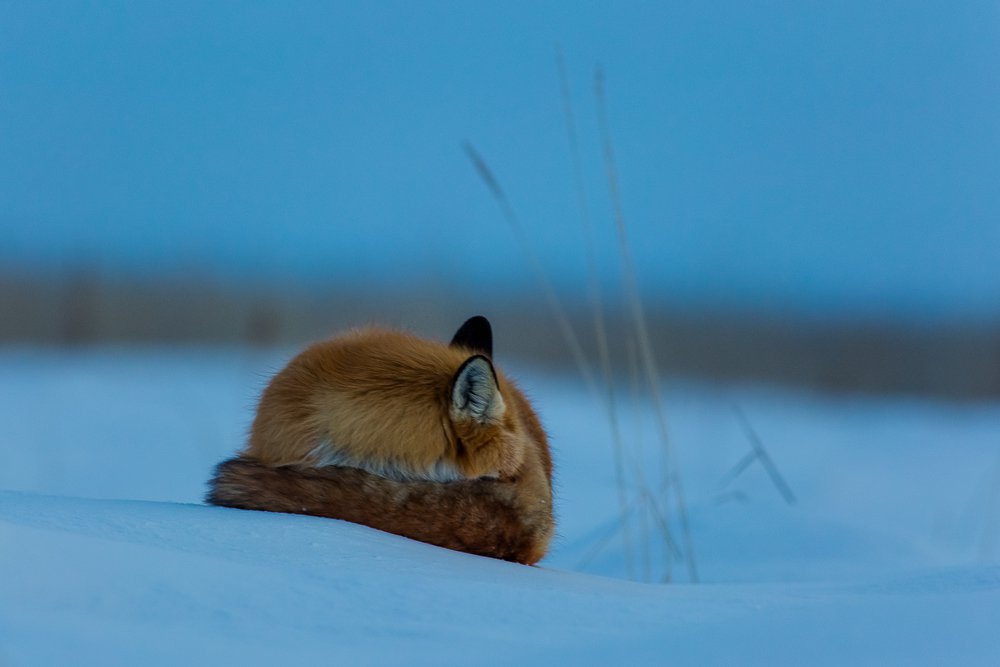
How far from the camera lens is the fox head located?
2.19 m

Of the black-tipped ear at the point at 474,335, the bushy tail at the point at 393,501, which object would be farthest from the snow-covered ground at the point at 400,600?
the black-tipped ear at the point at 474,335

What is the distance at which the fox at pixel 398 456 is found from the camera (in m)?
2.15

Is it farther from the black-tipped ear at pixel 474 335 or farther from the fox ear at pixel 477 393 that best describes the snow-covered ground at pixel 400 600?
the black-tipped ear at pixel 474 335

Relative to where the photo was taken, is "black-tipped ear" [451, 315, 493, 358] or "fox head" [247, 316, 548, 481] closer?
"fox head" [247, 316, 548, 481]

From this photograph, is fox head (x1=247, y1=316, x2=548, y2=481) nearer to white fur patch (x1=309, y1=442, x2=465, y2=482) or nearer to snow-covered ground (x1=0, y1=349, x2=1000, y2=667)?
white fur patch (x1=309, y1=442, x2=465, y2=482)

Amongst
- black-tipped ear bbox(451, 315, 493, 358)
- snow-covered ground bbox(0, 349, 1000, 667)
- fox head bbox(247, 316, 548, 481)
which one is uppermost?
black-tipped ear bbox(451, 315, 493, 358)

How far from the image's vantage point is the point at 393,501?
2.14 m

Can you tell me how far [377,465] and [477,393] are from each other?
0.97 feet

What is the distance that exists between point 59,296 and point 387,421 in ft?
18.0

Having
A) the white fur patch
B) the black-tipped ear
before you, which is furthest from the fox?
the black-tipped ear

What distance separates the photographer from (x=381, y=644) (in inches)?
48.4

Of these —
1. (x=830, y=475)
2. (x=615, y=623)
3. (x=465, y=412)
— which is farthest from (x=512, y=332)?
(x=615, y=623)

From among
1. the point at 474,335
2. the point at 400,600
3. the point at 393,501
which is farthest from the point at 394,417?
the point at 400,600

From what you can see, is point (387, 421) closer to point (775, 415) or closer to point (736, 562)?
point (736, 562)
